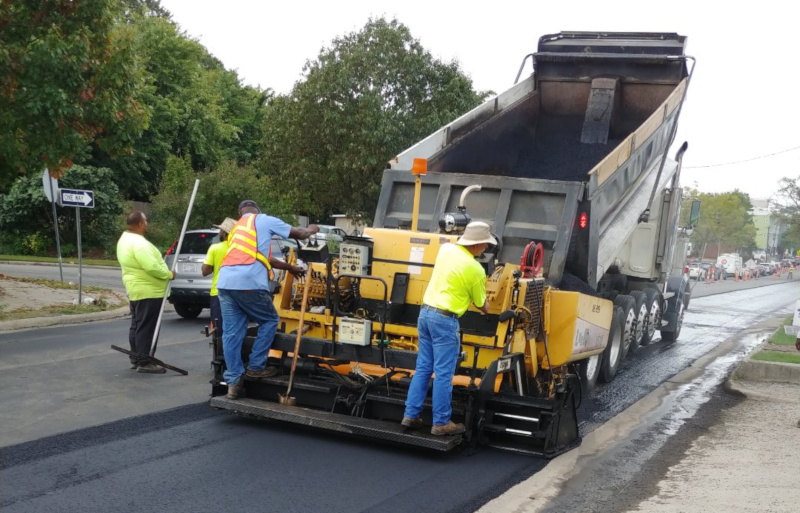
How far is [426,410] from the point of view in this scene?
6559 mm

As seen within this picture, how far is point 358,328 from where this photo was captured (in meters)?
6.77

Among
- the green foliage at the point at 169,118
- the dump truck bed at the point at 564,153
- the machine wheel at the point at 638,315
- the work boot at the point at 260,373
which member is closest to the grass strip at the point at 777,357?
the machine wheel at the point at 638,315

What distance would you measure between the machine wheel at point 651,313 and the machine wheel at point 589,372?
3.16 meters

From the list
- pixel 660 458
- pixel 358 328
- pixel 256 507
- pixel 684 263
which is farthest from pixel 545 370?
pixel 684 263

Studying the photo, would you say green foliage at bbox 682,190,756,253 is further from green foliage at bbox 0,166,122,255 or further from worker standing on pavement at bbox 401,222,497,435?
worker standing on pavement at bbox 401,222,497,435

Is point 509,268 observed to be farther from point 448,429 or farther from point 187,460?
point 187,460

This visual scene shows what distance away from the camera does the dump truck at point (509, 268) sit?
671cm

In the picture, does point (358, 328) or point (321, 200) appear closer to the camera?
point (358, 328)

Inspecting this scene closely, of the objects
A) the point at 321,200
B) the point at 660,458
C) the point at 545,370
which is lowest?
the point at 660,458

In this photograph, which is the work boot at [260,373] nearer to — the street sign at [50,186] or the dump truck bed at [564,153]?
the dump truck bed at [564,153]

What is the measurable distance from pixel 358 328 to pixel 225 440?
4.26 feet

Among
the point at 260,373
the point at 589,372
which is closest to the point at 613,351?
the point at 589,372

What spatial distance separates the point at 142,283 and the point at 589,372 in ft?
15.9

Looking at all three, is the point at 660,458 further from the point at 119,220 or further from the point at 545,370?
the point at 119,220
